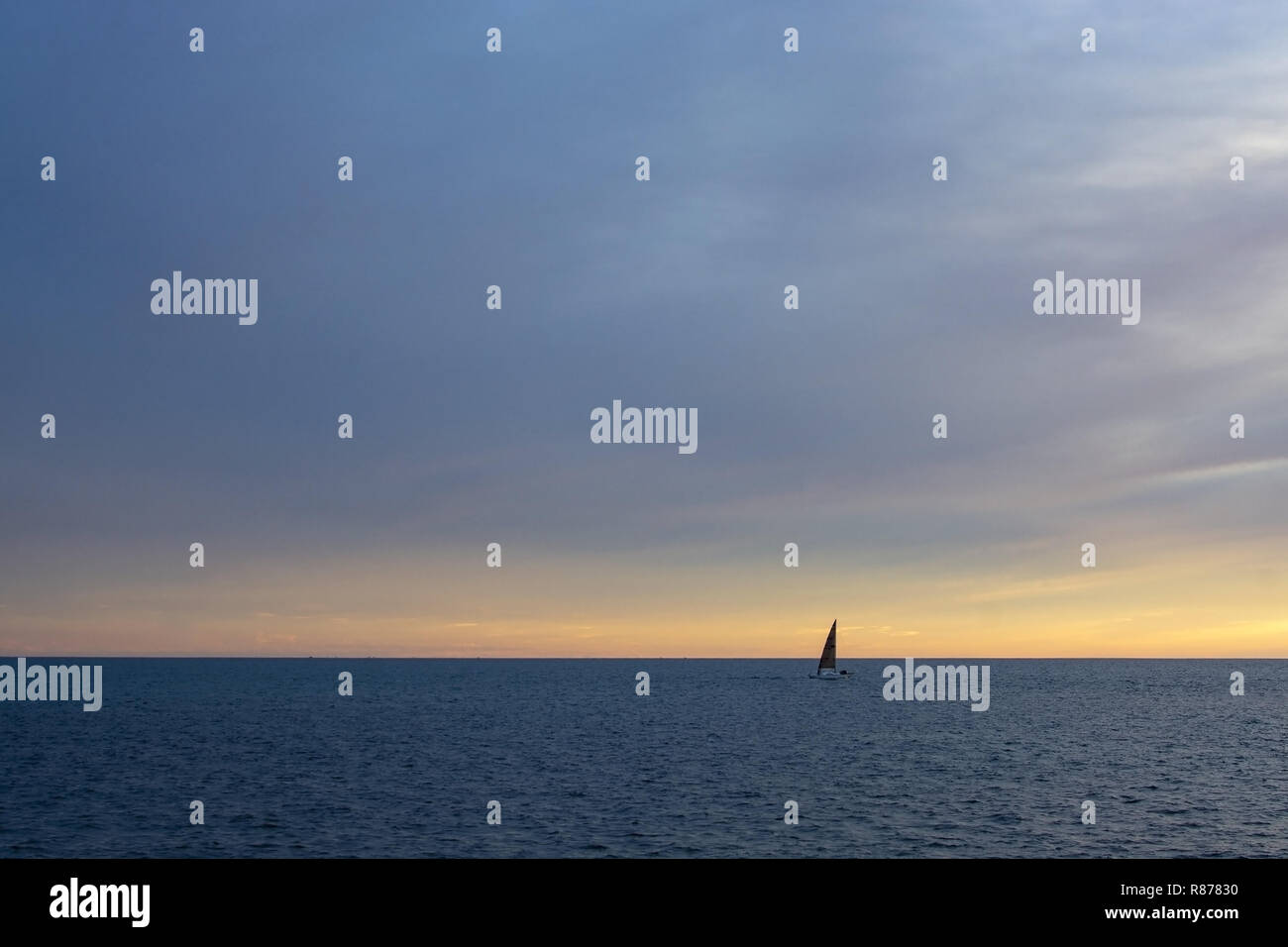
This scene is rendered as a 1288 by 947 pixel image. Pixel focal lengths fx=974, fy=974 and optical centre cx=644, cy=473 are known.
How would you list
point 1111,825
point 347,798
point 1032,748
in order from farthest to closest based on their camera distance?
point 1032,748 < point 347,798 < point 1111,825

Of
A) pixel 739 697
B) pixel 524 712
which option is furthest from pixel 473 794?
pixel 739 697

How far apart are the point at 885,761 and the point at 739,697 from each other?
4613 inches

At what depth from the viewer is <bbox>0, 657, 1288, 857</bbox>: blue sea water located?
1949 inches

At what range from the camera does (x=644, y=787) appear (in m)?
66.9

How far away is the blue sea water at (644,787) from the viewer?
4950 centimetres

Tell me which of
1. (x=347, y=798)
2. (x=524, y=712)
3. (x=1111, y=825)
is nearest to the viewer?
(x=1111, y=825)

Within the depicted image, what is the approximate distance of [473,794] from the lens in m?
64.2
